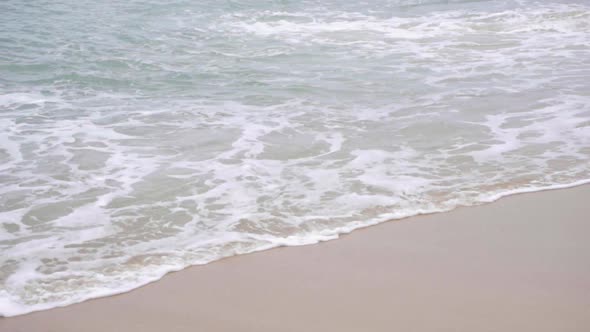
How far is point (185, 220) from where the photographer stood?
12.4 ft

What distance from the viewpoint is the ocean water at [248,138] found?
11.7 feet

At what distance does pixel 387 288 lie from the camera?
119 inches

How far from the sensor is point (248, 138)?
5.34 m

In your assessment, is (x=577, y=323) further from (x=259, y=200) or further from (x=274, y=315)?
(x=259, y=200)

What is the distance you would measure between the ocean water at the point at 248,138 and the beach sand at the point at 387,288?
15cm

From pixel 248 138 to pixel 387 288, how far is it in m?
2.57

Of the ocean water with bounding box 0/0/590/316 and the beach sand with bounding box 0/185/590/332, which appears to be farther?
the ocean water with bounding box 0/0/590/316

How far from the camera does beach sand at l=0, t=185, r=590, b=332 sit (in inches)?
109

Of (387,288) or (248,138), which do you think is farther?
(248,138)

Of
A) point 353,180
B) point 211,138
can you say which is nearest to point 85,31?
point 211,138

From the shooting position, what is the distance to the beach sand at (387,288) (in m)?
2.76

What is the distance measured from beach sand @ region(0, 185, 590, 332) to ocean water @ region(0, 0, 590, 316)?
146 millimetres

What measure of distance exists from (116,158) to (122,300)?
7.01ft

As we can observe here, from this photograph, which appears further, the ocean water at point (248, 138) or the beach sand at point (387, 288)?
the ocean water at point (248, 138)
